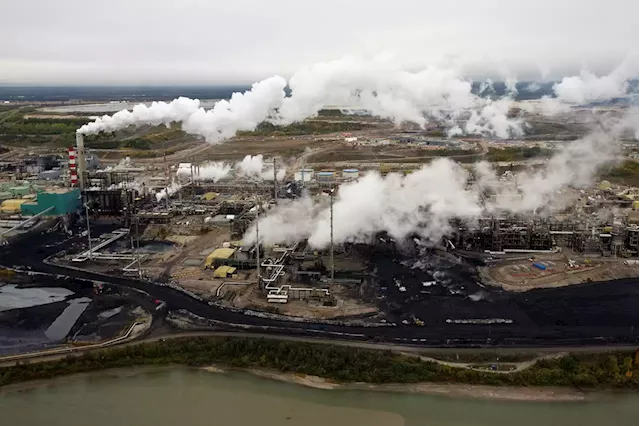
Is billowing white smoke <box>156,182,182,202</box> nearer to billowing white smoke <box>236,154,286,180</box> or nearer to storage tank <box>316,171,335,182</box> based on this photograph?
billowing white smoke <box>236,154,286,180</box>

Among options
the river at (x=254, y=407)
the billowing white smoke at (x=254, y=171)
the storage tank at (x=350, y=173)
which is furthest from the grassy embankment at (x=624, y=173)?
the river at (x=254, y=407)

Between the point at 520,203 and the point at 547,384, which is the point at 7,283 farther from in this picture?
the point at 520,203

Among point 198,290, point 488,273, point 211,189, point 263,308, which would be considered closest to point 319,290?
point 263,308

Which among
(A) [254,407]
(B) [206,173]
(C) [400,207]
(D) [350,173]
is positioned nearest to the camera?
(A) [254,407]

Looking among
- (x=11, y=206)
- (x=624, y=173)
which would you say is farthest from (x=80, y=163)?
(x=624, y=173)

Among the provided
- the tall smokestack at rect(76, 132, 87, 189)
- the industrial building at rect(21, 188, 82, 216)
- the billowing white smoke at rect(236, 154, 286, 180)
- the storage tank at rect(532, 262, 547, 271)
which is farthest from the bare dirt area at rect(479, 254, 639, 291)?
the tall smokestack at rect(76, 132, 87, 189)

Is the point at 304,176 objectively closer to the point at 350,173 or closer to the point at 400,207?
the point at 350,173
